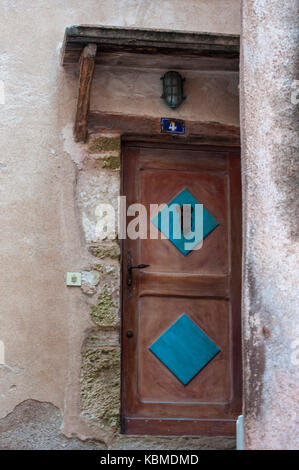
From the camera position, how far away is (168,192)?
538 centimetres

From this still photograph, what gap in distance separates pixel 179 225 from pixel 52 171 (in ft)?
3.10

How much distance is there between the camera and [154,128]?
17.3ft

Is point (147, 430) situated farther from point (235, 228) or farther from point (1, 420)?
point (235, 228)

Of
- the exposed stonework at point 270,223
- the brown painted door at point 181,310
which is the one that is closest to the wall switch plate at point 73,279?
the brown painted door at point 181,310

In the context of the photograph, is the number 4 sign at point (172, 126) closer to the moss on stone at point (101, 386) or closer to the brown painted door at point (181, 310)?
the brown painted door at point (181, 310)

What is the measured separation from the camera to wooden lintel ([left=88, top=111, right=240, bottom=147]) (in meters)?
5.21

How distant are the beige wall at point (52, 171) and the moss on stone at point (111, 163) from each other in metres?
0.05

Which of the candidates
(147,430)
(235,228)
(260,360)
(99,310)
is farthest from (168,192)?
(260,360)

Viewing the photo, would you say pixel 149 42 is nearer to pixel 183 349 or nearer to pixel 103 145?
pixel 103 145

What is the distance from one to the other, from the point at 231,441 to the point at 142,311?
40.6 inches

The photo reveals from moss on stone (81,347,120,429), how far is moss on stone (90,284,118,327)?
0.57ft

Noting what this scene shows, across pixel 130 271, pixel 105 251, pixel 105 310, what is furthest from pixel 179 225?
pixel 105 310

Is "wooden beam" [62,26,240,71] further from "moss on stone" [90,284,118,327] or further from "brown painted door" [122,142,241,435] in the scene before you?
"moss on stone" [90,284,118,327]

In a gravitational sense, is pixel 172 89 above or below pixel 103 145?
above
